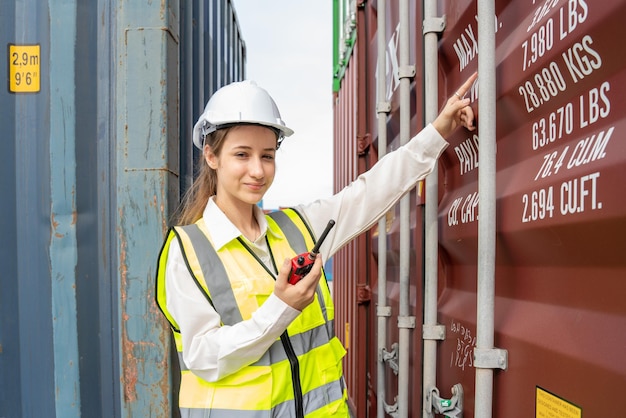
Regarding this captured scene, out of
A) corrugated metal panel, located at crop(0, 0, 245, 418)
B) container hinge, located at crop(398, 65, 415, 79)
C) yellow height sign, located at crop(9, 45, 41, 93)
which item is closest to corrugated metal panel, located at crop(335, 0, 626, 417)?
container hinge, located at crop(398, 65, 415, 79)

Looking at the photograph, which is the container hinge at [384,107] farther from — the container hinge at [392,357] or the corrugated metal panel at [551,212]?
the container hinge at [392,357]

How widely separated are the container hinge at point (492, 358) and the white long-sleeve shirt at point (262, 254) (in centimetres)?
47

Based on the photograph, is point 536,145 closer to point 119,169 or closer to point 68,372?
point 119,169

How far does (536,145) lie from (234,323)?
35.2 inches

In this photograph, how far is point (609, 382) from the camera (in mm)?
1009

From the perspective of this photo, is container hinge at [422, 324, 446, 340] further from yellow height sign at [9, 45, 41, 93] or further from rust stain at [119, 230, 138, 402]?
yellow height sign at [9, 45, 41, 93]

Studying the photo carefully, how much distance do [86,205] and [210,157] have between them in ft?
2.18

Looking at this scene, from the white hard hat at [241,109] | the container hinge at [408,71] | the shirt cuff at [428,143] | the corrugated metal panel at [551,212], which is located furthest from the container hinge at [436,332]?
the container hinge at [408,71]

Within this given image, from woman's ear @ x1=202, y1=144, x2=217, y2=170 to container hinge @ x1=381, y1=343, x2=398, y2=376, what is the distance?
1220 millimetres

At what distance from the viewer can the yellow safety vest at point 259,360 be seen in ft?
5.18

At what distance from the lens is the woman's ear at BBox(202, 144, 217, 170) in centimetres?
182

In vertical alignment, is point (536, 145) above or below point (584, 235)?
above

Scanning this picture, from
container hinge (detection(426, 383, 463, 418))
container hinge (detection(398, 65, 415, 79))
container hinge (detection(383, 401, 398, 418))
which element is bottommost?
container hinge (detection(383, 401, 398, 418))

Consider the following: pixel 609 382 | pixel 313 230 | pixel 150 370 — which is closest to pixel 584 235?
pixel 609 382
